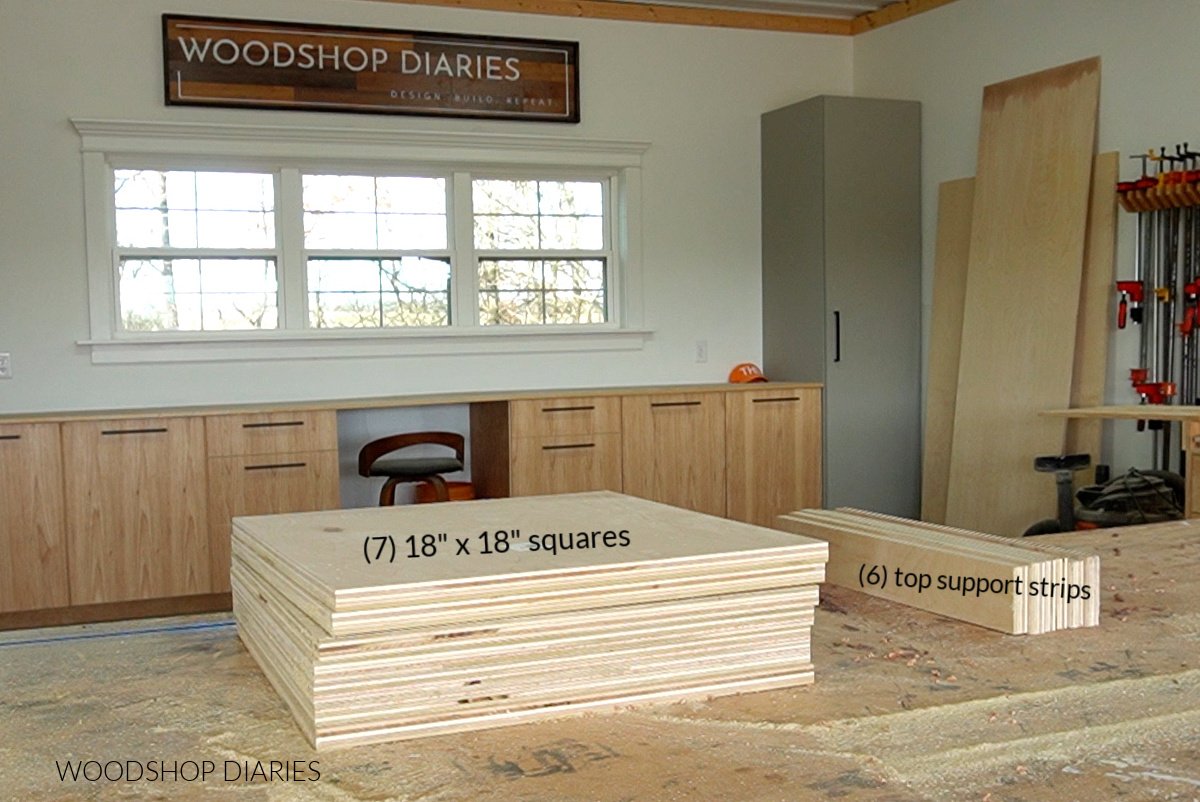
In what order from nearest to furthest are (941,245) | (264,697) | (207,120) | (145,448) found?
1. (264,697)
2. (145,448)
3. (207,120)
4. (941,245)

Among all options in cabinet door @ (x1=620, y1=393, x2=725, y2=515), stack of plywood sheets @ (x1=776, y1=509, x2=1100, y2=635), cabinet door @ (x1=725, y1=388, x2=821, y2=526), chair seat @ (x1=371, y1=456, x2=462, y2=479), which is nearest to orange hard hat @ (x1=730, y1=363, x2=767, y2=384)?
cabinet door @ (x1=725, y1=388, x2=821, y2=526)

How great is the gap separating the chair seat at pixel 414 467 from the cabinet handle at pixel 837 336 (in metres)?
2.05

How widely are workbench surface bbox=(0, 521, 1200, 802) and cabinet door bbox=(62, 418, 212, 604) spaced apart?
3.62m

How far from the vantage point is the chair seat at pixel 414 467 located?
17.1 ft

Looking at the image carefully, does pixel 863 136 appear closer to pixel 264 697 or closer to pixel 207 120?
pixel 207 120

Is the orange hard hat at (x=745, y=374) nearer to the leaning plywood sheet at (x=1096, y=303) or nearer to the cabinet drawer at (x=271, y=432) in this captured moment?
the leaning plywood sheet at (x=1096, y=303)

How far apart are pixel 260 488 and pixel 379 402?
0.64 meters

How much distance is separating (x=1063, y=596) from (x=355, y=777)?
0.93 m

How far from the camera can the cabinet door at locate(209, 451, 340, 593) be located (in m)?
5.12

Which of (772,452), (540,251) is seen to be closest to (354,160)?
(540,251)

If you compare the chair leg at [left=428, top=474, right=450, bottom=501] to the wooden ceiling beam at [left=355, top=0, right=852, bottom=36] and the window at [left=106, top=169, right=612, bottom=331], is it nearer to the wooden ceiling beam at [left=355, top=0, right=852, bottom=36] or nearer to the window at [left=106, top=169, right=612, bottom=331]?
the window at [left=106, top=169, right=612, bottom=331]

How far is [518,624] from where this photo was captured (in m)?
1.20

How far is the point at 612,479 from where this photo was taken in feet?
19.0

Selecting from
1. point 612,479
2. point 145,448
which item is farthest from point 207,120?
point 612,479
